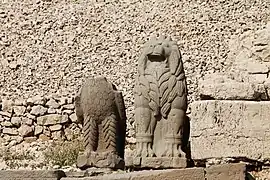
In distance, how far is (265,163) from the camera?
8227 millimetres

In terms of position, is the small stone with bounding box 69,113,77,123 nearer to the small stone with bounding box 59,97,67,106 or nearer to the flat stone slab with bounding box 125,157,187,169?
the small stone with bounding box 59,97,67,106

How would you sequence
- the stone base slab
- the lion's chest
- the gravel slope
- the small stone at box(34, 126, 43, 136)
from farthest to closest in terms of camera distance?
the gravel slope, the small stone at box(34, 126, 43, 136), the lion's chest, the stone base slab

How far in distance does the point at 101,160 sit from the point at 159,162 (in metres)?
0.55

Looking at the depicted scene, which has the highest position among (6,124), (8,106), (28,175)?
(8,106)

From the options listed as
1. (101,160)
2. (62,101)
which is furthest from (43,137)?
(101,160)

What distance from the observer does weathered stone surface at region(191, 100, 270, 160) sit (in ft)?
27.1

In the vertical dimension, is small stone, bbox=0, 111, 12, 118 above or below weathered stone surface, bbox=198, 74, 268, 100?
above

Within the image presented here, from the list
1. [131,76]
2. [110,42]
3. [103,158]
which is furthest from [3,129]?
[103,158]

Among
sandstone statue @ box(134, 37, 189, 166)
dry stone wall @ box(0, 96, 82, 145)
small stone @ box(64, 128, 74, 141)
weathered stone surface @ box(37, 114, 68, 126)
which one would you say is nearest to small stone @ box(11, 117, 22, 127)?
dry stone wall @ box(0, 96, 82, 145)

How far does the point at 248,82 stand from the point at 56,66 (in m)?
12.8

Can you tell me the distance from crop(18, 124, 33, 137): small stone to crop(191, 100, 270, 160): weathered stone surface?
949cm

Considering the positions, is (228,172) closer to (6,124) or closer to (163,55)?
(163,55)

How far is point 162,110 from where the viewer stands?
28.7 feet

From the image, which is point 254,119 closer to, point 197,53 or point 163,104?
point 163,104
